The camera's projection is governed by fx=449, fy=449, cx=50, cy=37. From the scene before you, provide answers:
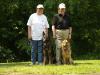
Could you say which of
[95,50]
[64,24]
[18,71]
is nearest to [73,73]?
[18,71]

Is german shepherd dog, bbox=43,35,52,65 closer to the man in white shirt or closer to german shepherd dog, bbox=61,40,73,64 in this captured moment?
the man in white shirt

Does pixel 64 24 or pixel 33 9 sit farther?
pixel 33 9

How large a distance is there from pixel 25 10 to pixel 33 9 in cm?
70

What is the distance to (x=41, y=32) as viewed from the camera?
14078mm

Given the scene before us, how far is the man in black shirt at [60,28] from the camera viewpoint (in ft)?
45.1

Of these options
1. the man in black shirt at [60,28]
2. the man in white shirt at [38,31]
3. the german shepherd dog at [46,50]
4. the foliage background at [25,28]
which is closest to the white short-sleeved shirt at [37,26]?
the man in white shirt at [38,31]

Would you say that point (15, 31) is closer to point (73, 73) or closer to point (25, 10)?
point (25, 10)

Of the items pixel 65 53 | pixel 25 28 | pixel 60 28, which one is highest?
pixel 60 28

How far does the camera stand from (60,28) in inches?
544

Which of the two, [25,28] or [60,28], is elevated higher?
[60,28]

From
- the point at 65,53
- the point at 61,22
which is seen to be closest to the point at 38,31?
the point at 61,22

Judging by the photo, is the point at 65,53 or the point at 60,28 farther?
the point at 60,28

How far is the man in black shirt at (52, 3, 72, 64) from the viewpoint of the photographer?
541 inches

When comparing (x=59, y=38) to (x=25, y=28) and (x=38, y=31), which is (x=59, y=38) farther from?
(x=25, y=28)
